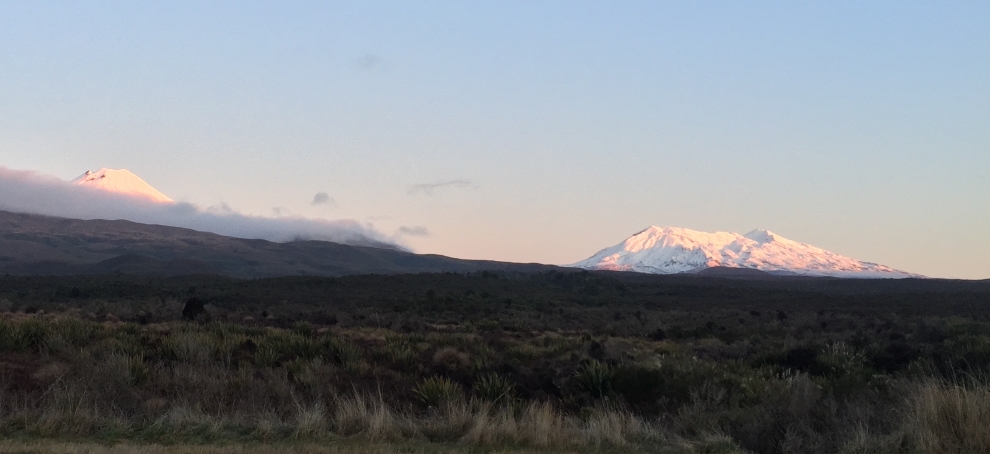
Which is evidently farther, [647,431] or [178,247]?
[178,247]

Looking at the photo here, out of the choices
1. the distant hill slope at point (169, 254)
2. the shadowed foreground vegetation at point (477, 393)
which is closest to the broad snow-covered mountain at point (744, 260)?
the distant hill slope at point (169, 254)

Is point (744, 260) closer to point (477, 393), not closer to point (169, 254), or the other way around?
point (169, 254)

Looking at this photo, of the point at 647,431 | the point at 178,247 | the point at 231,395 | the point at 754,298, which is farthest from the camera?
the point at 178,247

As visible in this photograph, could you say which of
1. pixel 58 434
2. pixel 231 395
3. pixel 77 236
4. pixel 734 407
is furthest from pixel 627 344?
pixel 77 236

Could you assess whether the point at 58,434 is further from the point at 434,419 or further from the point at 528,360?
the point at 528,360

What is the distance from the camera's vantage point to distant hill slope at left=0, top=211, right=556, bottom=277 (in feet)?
336

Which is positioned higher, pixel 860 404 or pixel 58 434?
pixel 860 404

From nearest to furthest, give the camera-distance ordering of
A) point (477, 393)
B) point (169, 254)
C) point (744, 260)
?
point (477, 393)
point (169, 254)
point (744, 260)

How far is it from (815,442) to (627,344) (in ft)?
44.3

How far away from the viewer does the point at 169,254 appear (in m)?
127

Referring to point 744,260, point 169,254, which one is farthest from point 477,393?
point 744,260

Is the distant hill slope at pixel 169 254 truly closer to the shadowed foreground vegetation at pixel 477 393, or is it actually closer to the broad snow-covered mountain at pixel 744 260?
the broad snow-covered mountain at pixel 744 260

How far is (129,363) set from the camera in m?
12.3

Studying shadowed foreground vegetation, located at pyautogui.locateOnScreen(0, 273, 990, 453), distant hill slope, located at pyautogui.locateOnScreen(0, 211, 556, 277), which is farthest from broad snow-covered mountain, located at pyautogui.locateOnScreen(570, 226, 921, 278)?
shadowed foreground vegetation, located at pyautogui.locateOnScreen(0, 273, 990, 453)
